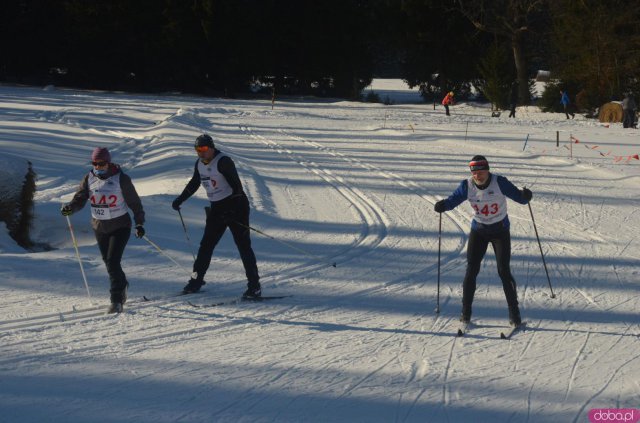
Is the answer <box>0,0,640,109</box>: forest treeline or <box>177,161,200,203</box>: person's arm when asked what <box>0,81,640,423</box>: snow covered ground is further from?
<box>0,0,640,109</box>: forest treeline

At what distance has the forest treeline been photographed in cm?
5509

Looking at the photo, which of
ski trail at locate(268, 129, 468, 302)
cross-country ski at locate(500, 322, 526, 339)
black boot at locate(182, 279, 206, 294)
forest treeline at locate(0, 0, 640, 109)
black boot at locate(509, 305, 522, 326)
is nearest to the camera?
cross-country ski at locate(500, 322, 526, 339)

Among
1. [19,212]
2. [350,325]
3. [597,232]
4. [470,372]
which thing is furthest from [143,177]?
[470,372]

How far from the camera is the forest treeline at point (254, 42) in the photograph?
55094mm

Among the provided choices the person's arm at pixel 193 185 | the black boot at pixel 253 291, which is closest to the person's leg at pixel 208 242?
the person's arm at pixel 193 185

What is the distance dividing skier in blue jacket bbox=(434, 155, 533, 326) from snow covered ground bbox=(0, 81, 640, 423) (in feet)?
1.61

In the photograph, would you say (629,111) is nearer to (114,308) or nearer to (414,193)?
(414,193)

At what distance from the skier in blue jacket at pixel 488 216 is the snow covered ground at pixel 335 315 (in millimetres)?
492

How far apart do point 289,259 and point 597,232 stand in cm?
533

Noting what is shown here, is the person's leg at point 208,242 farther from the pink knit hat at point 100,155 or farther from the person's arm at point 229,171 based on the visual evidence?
the pink knit hat at point 100,155

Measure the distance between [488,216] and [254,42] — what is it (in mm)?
51338

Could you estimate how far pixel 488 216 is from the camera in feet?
26.1

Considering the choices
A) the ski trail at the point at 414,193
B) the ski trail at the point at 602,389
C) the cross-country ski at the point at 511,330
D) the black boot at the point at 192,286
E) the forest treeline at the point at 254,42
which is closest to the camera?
the ski trail at the point at 602,389

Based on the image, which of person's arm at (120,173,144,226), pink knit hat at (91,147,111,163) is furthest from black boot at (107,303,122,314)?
pink knit hat at (91,147,111,163)
